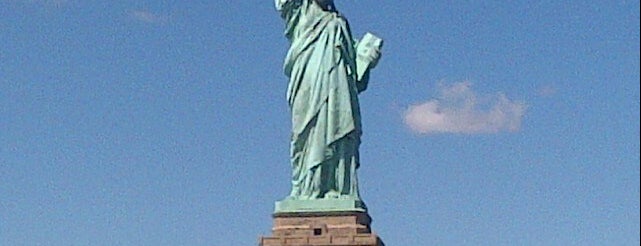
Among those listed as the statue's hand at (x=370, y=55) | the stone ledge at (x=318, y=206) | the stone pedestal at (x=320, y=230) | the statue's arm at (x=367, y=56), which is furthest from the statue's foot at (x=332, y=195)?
the statue's hand at (x=370, y=55)

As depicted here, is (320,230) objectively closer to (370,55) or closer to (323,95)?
(323,95)

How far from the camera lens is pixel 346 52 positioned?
4284 centimetres

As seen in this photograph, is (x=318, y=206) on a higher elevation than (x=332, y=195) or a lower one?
lower

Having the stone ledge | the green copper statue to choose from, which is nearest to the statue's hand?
the green copper statue

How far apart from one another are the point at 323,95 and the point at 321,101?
159mm

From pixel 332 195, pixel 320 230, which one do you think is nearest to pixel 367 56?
pixel 332 195

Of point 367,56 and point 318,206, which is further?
point 367,56

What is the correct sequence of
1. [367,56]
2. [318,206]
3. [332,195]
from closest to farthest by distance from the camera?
[318,206] < [332,195] < [367,56]

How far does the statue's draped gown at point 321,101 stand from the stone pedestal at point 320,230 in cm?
61

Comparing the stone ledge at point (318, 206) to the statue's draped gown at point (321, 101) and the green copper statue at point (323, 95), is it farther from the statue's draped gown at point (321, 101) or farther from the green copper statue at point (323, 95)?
the statue's draped gown at point (321, 101)

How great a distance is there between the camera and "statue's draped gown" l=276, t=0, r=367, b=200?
42.0 m

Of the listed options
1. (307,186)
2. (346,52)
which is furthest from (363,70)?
(307,186)

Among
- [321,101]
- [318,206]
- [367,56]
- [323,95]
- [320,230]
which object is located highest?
[367,56]

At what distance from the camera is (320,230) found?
41219 millimetres
